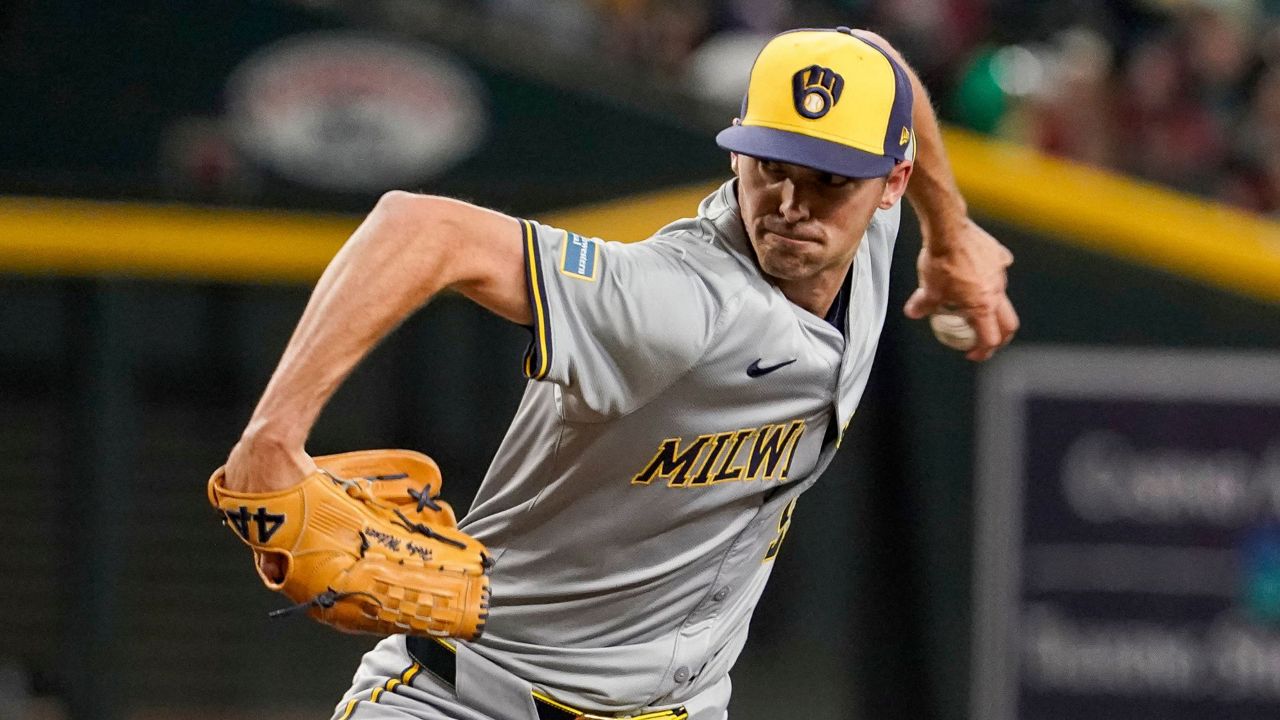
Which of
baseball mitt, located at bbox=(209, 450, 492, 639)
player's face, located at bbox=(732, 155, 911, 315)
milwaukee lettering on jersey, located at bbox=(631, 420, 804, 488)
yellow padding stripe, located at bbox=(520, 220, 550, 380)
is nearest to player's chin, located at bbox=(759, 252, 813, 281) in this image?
player's face, located at bbox=(732, 155, 911, 315)

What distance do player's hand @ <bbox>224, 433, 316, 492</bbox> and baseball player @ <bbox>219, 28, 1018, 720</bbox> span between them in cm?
7

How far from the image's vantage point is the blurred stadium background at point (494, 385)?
5602 mm

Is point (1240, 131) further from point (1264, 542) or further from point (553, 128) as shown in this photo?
point (553, 128)

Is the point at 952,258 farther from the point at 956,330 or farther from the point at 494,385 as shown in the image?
the point at 494,385

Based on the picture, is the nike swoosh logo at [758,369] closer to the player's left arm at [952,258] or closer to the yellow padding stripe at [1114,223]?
the player's left arm at [952,258]

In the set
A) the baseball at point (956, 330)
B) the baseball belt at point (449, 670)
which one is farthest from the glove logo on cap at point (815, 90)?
the baseball belt at point (449, 670)

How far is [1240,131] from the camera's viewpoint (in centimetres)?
741

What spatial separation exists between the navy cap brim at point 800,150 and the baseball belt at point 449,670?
0.89 m

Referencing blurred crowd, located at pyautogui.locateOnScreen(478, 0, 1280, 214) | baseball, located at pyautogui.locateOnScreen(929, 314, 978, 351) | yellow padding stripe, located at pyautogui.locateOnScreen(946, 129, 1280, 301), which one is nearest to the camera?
baseball, located at pyautogui.locateOnScreen(929, 314, 978, 351)

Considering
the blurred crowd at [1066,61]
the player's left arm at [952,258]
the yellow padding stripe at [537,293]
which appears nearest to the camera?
the yellow padding stripe at [537,293]

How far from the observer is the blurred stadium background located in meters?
5.60

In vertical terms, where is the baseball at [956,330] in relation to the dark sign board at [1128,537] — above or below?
above

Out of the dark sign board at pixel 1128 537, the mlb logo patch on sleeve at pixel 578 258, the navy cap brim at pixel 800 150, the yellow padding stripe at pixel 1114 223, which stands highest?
the navy cap brim at pixel 800 150

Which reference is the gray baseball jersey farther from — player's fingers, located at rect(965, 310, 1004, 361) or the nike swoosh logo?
player's fingers, located at rect(965, 310, 1004, 361)
